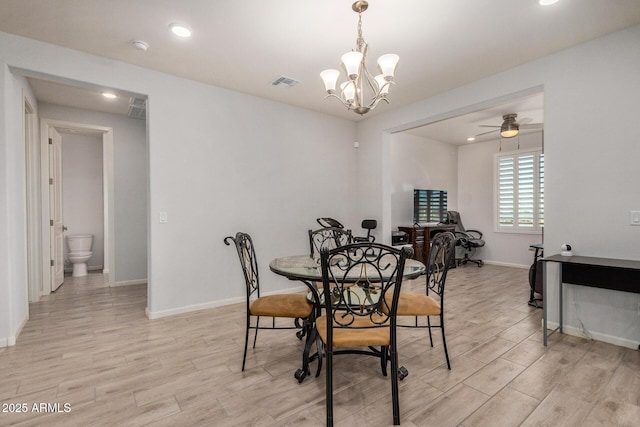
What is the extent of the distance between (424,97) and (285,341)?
3.54m

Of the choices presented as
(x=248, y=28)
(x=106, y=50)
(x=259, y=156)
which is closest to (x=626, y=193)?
(x=248, y=28)

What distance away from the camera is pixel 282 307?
2.38 m

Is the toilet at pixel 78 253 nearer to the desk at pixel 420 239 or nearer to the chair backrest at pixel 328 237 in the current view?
the chair backrest at pixel 328 237

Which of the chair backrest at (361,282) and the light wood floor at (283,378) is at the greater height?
the chair backrest at (361,282)

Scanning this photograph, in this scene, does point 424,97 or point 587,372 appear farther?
point 424,97

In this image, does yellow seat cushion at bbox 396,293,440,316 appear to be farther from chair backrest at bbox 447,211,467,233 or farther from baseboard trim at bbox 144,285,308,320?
chair backrest at bbox 447,211,467,233

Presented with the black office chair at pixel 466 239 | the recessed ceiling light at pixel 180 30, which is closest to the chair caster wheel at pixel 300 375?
the recessed ceiling light at pixel 180 30

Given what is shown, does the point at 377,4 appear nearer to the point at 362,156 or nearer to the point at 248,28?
the point at 248,28

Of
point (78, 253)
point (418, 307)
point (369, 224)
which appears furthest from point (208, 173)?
point (78, 253)

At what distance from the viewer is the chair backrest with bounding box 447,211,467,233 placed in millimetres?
7137

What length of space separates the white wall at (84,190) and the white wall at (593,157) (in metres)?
7.27

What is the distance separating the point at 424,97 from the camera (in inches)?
170

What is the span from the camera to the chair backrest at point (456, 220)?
7.14 m

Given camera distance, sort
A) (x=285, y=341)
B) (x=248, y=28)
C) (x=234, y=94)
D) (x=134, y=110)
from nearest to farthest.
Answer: (x=248, y=28), (x=285, y=341), (x=234, y=94), (x=134, y=110)
